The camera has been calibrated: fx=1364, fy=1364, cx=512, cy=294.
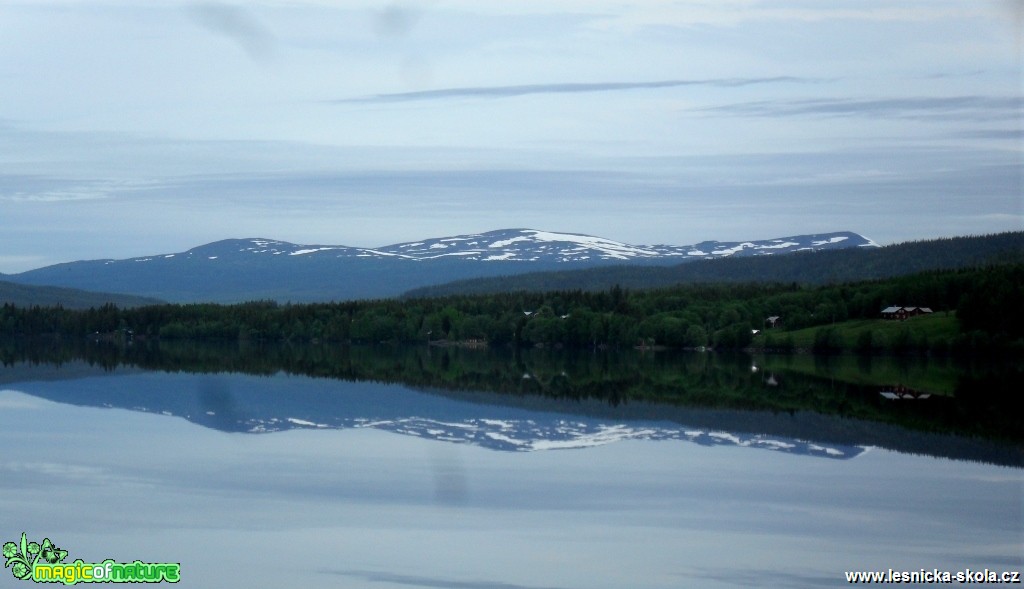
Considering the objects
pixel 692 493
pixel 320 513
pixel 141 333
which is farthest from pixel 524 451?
pixel 141 333

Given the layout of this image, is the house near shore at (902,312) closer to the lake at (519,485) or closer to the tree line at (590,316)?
the tree line at (590,316)

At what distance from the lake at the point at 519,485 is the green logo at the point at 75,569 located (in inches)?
13.5

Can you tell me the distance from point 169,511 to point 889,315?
264ft

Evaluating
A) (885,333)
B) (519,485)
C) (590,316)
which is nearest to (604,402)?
(519,485)

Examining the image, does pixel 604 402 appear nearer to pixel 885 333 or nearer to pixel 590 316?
pixel 885 333

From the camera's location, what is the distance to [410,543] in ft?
57.2

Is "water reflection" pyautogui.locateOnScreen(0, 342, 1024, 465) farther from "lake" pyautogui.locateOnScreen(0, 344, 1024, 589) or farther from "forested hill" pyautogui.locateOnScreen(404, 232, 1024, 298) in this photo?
"forested hill" pyautogui.locateOnScreen(404, 232, 1024, 298)

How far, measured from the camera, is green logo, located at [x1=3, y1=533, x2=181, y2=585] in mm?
15781

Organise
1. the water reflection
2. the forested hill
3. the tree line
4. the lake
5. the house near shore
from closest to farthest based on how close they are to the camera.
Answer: the lake, the water reflection, the tree line, the house near shore, the forested hill

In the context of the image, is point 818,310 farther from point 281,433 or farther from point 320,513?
point 320,513

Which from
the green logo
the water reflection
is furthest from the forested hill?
the green logo

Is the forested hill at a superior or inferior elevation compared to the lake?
superior

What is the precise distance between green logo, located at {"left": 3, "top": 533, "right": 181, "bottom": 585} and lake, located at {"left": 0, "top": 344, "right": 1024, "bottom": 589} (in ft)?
1.13

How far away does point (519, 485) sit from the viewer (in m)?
22.2
